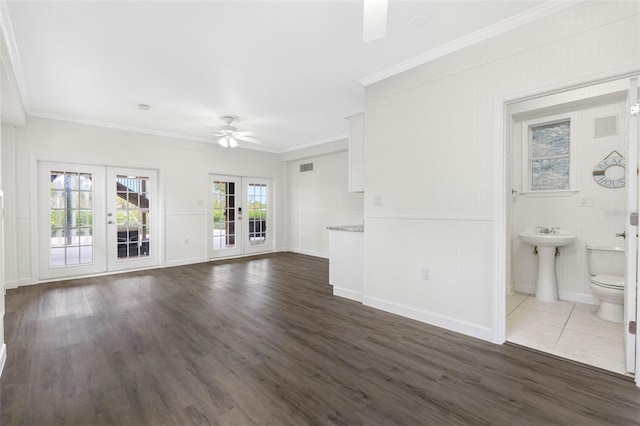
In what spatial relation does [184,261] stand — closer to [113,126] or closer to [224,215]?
[224,215]

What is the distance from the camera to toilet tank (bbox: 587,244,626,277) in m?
3.30

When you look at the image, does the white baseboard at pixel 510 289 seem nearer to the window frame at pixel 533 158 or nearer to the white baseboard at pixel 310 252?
the window frame at pixel 533 158

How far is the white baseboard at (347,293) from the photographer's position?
3.80m

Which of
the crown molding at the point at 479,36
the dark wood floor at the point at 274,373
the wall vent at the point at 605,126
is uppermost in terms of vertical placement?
the crown molding at the point at 479,36

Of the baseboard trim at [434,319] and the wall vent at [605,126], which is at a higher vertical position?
the wall vent at [605,126]

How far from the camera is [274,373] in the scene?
214cm

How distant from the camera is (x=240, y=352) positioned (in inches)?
96.8

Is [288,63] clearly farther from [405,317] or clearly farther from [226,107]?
[405,317]

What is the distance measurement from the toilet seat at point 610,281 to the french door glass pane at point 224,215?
6479mm

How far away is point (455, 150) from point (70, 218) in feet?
19.6

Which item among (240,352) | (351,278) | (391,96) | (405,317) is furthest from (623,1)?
(240,352)

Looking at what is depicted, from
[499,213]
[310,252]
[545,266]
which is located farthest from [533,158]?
[310,252]

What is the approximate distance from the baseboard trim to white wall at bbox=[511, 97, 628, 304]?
6.22ft

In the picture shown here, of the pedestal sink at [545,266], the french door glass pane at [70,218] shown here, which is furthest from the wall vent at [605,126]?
the french door glass pane at [70,218]
